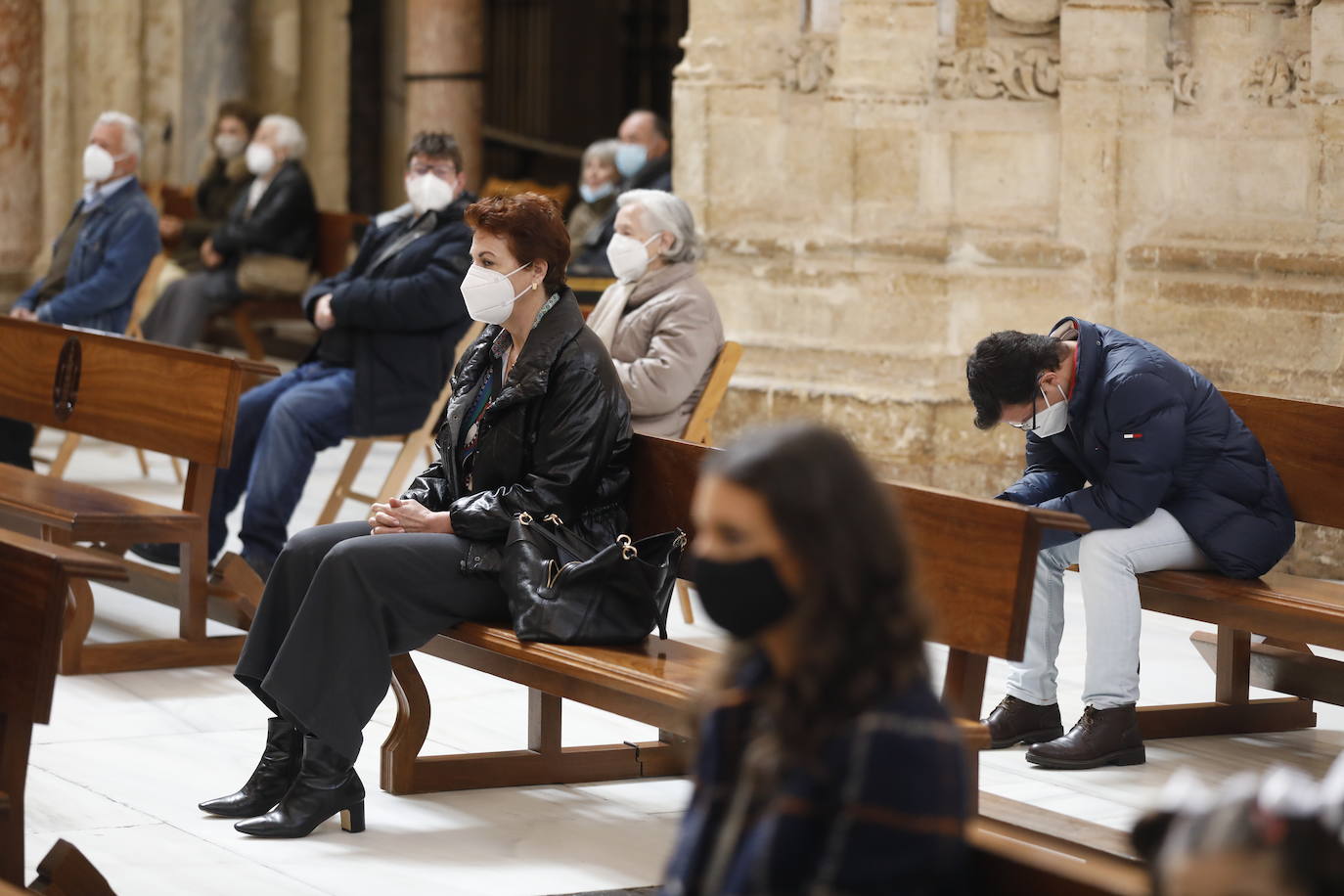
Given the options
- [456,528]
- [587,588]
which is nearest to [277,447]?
[456,528]

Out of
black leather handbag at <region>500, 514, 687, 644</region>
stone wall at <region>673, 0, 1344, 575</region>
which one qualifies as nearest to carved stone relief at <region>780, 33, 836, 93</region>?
stone wall at <region>673, 0, 1344, 575</region>

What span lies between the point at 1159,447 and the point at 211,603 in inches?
115

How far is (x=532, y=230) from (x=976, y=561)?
4.64 feet

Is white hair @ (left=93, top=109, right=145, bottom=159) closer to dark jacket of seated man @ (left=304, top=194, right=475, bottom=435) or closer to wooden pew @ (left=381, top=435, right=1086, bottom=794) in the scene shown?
dark jacket of seated man @ (left=304, top=194, right=475, bottom=435)

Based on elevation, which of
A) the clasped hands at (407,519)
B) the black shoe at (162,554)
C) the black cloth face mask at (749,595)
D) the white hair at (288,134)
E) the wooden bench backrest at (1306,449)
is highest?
the white hair at (288,134)

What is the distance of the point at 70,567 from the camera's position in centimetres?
322

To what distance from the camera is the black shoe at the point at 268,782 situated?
4.16 meters

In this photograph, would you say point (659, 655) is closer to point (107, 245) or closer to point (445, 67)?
point (107, 245)

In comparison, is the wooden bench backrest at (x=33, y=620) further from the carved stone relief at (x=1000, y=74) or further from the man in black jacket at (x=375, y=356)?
the carved stone relief at (x=1000, y=74)

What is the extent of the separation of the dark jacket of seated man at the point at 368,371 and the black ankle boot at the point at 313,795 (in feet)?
8.10

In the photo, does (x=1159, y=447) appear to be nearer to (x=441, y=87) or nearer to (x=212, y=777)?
(x=212, y=777)

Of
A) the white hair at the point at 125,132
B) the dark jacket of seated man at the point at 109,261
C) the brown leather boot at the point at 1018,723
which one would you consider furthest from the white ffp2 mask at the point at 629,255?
the white hair at the point at 125,132

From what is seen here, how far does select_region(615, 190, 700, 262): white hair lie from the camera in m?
5.90

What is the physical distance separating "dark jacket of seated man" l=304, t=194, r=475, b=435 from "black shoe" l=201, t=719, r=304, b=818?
261cm
